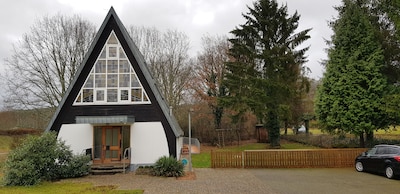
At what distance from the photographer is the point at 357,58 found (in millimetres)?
17625

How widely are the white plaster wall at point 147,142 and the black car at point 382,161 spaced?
1004 cm

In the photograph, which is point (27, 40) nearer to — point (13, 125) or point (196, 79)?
point (13, 125)


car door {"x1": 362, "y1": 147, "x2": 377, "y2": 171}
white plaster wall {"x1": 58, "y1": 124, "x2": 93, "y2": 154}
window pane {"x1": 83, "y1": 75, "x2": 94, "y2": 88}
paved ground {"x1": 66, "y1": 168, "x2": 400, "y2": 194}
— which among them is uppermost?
window pane {"x1": 83, "y1": 75, "x2": 94, "y2": 88}

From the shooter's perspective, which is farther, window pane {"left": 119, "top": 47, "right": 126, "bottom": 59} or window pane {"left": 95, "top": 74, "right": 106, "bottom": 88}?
window pane {"left": 119, "top": 47, "right": 126, "bottom": 59}

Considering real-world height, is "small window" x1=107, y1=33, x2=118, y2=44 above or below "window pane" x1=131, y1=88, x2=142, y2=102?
above

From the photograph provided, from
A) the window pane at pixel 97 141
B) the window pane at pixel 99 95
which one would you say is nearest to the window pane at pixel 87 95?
the window pane at pixel 99 95

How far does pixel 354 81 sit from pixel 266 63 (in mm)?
8214

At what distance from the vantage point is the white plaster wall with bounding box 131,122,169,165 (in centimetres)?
1466

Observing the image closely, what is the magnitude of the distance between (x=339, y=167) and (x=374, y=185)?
527cm

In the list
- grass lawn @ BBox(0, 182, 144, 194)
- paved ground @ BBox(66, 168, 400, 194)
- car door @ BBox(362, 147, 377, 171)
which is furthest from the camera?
car door @ BBox(362, 147, 377, 171)

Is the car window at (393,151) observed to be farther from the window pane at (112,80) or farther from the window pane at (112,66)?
the window pane at (112,66)

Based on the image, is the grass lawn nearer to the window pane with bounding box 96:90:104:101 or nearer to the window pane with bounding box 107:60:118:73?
the window pane with bounding box 96:90:104:101

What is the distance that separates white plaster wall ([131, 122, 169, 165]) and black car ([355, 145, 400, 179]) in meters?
10.0

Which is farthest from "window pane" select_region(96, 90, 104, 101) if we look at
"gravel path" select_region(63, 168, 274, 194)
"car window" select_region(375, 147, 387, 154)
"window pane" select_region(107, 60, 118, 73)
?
"car window" select_region(375, 147, 387, 154)
